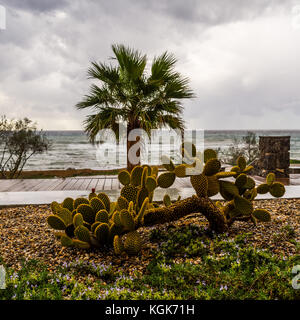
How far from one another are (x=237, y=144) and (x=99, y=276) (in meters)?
8.86

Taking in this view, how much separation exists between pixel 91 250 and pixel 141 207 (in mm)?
608

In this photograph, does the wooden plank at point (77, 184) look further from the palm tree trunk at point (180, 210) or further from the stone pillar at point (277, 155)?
the stone pillar at point (277, 155)

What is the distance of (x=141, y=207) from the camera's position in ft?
7.92

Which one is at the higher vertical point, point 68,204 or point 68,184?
point 68,204

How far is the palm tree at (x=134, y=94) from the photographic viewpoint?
5359 mm

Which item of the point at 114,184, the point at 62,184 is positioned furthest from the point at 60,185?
the point at 114,184

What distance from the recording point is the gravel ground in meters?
2.42

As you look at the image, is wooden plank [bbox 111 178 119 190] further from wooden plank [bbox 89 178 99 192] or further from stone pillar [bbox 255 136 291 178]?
stone pillar [bbox 255 136 291 178]

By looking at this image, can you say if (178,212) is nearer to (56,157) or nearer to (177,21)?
(177,21)

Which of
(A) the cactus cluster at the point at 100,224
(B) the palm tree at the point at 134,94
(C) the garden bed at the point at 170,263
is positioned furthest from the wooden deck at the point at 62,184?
(A) the cactus cluster at the point at 100,224

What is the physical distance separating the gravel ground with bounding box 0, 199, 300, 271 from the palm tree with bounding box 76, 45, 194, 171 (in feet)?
7.85

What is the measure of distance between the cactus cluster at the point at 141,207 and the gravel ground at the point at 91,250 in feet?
0.31

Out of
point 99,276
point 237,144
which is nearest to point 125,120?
point 99,276

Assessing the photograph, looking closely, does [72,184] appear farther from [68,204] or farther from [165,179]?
[165,179]
